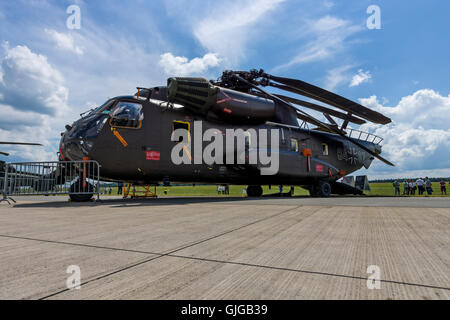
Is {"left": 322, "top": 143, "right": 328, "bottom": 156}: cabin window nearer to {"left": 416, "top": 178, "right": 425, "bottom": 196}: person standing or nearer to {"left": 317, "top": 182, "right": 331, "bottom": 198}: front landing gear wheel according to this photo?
{"left": 317, "top": 182, "right": 331, "bottom": 198}: front landing gear wheel

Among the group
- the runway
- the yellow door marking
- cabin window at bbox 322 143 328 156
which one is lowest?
the runway

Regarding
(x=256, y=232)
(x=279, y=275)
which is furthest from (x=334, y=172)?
(x=279, y=275)

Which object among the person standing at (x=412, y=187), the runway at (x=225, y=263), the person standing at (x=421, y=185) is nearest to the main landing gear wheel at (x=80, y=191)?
the runway at (x=225, y=263)

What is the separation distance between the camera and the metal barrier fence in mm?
7766

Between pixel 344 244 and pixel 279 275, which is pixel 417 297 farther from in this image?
pixel 344 244

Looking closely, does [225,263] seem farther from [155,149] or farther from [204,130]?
[204,130]

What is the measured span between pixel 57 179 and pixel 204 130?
17.6 ft

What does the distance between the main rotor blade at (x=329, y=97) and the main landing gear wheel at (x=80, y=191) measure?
982cm

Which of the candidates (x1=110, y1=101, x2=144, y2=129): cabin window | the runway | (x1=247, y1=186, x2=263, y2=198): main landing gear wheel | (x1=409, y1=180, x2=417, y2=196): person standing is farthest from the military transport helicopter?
(x1=409, y1=180, x2=417, y2=196): person standing

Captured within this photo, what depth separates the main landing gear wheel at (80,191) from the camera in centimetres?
782

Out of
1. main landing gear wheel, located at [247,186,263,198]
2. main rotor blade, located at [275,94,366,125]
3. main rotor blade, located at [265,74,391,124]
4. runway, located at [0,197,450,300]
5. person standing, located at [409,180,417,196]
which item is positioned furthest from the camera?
person standing, located at [409,180,417,196]

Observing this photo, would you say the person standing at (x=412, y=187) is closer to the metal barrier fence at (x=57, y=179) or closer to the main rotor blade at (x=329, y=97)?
the main rotor blade at (x=329, y=97)

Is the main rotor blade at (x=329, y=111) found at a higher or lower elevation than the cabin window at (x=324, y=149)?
higher

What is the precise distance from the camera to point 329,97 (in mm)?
12266
